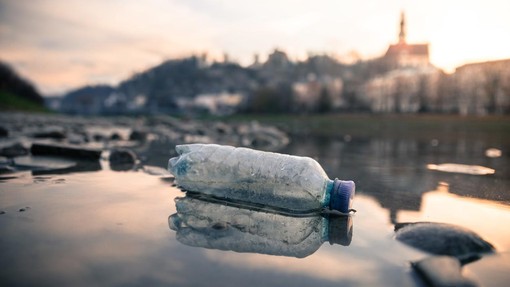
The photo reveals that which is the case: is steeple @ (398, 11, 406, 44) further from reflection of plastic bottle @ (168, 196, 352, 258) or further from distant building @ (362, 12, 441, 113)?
reflection of plastic bottle @ (168, 196, 352, 258)

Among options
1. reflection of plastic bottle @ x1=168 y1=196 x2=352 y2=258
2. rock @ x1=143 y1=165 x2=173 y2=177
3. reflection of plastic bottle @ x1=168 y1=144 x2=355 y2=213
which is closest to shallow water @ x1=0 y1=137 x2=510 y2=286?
reflection of plastic bottle @ x1=168 y1=196 x2=352 y2=258

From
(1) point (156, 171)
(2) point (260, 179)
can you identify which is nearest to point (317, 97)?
(1) point (156, 171)

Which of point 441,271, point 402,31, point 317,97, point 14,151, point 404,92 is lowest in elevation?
point 441,271

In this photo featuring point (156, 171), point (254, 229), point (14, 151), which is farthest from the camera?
point (14, 151)

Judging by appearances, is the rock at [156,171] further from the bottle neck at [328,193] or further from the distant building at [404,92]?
the distant building at [404,92]

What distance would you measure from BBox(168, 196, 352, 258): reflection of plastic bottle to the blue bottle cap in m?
0.09

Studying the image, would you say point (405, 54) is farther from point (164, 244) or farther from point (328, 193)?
point (164, 244)

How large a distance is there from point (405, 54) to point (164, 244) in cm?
10121

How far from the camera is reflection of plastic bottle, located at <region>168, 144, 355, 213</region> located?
2955mm

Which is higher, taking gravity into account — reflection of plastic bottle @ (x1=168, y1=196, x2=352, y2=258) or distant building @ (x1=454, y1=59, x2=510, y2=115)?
distant building @ (x1=454, y1=59, x2=510, y2=115)

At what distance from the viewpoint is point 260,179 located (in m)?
3.16

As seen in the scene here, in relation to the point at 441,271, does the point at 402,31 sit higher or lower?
higher

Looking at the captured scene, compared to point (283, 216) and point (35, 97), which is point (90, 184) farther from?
point (35, 97)

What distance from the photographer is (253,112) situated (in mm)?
66438
